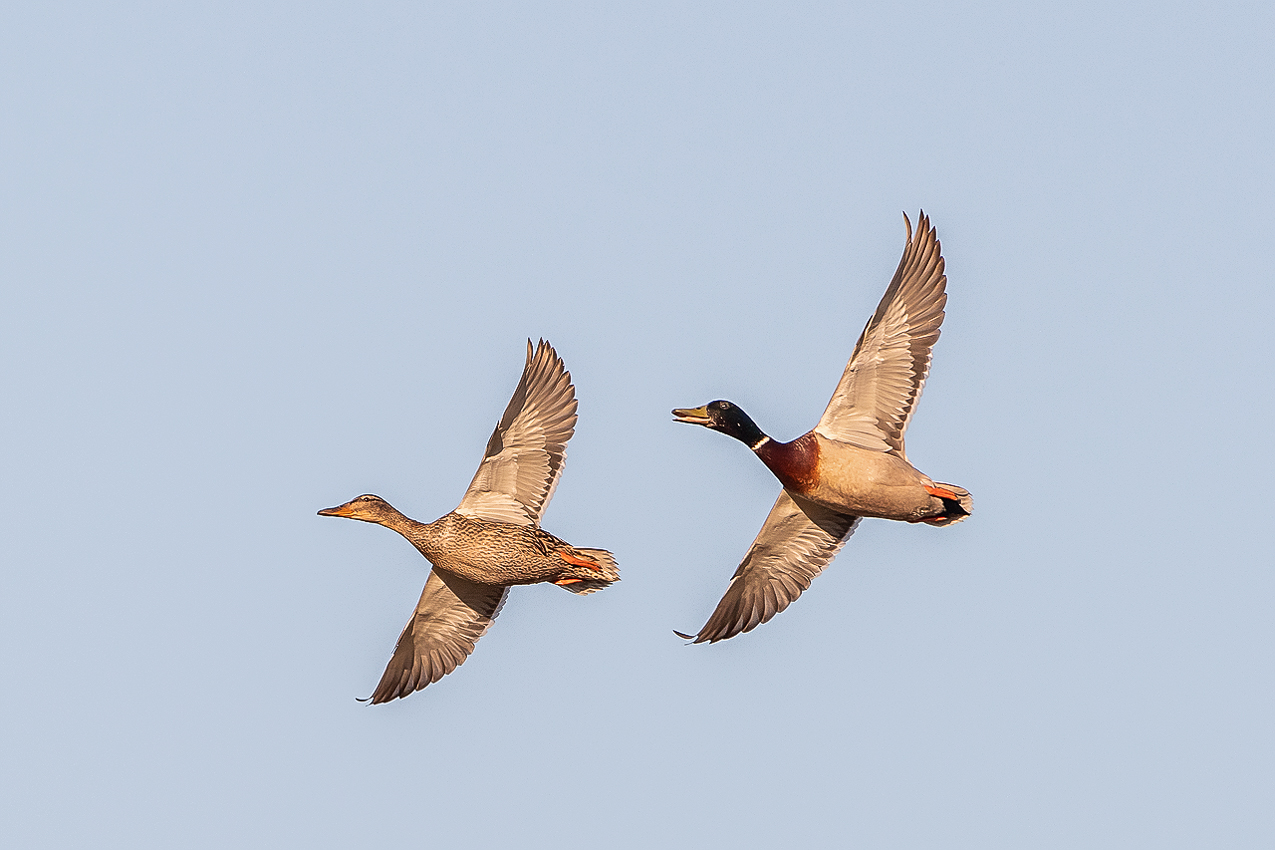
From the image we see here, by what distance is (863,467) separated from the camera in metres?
24.3

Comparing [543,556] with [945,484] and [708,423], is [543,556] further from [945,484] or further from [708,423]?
[945,484]

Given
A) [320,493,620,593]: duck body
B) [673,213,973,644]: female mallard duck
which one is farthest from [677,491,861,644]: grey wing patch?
[320,493,620,593]: duck body

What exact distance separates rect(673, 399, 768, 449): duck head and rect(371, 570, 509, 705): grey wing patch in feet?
9.96

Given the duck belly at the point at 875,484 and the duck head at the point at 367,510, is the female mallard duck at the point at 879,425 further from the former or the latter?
the duck head at the point at 367,510

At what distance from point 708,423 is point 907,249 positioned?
2.83 m

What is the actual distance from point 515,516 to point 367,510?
1819 millimetres

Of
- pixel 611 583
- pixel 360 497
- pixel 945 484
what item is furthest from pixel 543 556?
pixel 945 484

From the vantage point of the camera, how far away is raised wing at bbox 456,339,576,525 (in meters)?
25.0

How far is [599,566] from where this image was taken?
2469cm

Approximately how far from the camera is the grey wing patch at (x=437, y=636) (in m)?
26.1

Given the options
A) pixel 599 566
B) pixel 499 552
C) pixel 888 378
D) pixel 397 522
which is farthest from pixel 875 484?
pixel 397 522

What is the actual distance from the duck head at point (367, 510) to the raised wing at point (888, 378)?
486 cm

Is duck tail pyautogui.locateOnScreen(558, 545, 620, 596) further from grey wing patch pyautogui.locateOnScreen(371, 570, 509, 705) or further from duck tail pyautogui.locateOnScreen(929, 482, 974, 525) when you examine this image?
duck tail pyautogui.locateOnScreen(929, 482, 974, 525)

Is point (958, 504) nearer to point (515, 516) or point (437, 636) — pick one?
point (515, 516)
